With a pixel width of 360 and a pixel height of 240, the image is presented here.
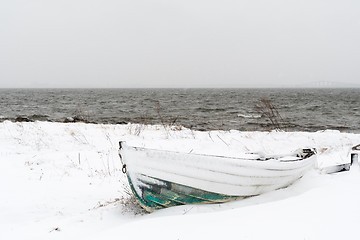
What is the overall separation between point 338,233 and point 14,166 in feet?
19.9

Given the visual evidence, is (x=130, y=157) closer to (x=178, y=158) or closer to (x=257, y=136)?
(x=178, y=158)

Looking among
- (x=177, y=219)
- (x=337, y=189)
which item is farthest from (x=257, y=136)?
(x=177, y=219)

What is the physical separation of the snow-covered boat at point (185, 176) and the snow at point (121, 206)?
15cm

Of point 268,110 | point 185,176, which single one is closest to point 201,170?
point 185,176

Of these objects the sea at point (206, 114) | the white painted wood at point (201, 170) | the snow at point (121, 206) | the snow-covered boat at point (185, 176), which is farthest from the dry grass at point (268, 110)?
the snow-covered boat at point (185, 176)

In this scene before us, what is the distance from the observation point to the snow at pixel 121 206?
9.07 feet

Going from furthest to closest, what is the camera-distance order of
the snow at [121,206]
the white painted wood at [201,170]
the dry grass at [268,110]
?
the dry grass at [268,110]
the white painted wood at [201,170]
the snow at [121,206]

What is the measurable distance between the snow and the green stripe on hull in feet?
0.30

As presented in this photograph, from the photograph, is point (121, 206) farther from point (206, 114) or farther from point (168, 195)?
point (206, 114)

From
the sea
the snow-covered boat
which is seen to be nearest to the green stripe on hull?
the snow-covered boat

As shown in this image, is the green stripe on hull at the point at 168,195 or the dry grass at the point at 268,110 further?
the dry grass at the point at 268,110

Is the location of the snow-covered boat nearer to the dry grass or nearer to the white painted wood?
the white painted wood

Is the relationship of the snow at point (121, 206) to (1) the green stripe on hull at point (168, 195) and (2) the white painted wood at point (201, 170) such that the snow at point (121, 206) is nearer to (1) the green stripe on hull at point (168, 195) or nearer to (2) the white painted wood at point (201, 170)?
(1) the green stripe on hull at point (168, 195)

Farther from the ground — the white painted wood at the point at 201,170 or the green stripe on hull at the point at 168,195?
the white painted wood at the point at 201,170
